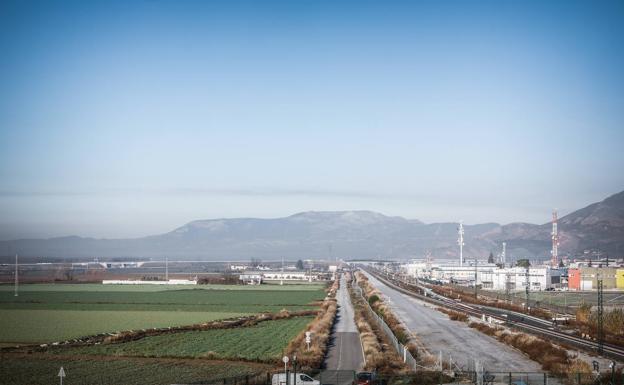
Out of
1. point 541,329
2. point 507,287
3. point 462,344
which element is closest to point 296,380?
point 462,344

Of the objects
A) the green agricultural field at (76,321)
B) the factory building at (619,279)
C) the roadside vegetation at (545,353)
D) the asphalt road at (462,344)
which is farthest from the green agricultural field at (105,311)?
the factory building at (619,279)

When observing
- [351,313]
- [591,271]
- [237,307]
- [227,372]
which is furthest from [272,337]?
[591,271]

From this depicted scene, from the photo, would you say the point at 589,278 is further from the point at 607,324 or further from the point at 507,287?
the point at 607,324

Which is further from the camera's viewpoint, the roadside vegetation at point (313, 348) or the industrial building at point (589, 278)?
the industrial building at point (589, 278)

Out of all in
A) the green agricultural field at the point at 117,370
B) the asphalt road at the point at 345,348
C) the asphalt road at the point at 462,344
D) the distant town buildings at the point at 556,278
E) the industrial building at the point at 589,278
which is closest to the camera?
the green agricultural field at the point at 117,370

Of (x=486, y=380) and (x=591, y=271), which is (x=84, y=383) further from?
(x=591, y=271)

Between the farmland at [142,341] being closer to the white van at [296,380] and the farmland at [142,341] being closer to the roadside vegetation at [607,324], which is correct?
the white van at [296,380]
